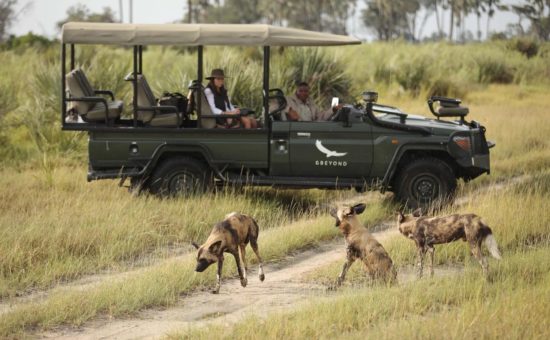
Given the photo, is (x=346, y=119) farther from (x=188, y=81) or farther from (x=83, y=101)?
(x=188, y=81)

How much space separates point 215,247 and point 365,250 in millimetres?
1114

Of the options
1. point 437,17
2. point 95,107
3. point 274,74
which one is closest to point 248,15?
point 437,17

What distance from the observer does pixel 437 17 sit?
8456 centimetres

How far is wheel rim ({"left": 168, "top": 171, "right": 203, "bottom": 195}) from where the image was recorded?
1120cm

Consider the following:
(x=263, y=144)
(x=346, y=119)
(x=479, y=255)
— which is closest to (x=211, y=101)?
(x=263, y=144)

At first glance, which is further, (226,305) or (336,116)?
(336,116)

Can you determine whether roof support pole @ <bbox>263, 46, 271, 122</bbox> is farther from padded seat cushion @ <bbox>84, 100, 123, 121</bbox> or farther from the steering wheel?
padded seat cushion @ <bbox>84, 100, 123, 121</bbox>

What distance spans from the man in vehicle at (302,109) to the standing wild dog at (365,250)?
146 inches

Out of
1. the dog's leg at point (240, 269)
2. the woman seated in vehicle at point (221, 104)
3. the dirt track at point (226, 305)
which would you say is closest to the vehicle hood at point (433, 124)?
the woman seated in vehicle at point (221, 104)

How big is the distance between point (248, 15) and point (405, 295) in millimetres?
86670

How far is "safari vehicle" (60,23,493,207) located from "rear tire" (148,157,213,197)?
0.01m

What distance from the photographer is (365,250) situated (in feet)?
25.0

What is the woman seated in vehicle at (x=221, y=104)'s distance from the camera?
11.2 m

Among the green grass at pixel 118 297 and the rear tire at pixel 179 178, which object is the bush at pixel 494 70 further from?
the green grass at pixel 118 297
